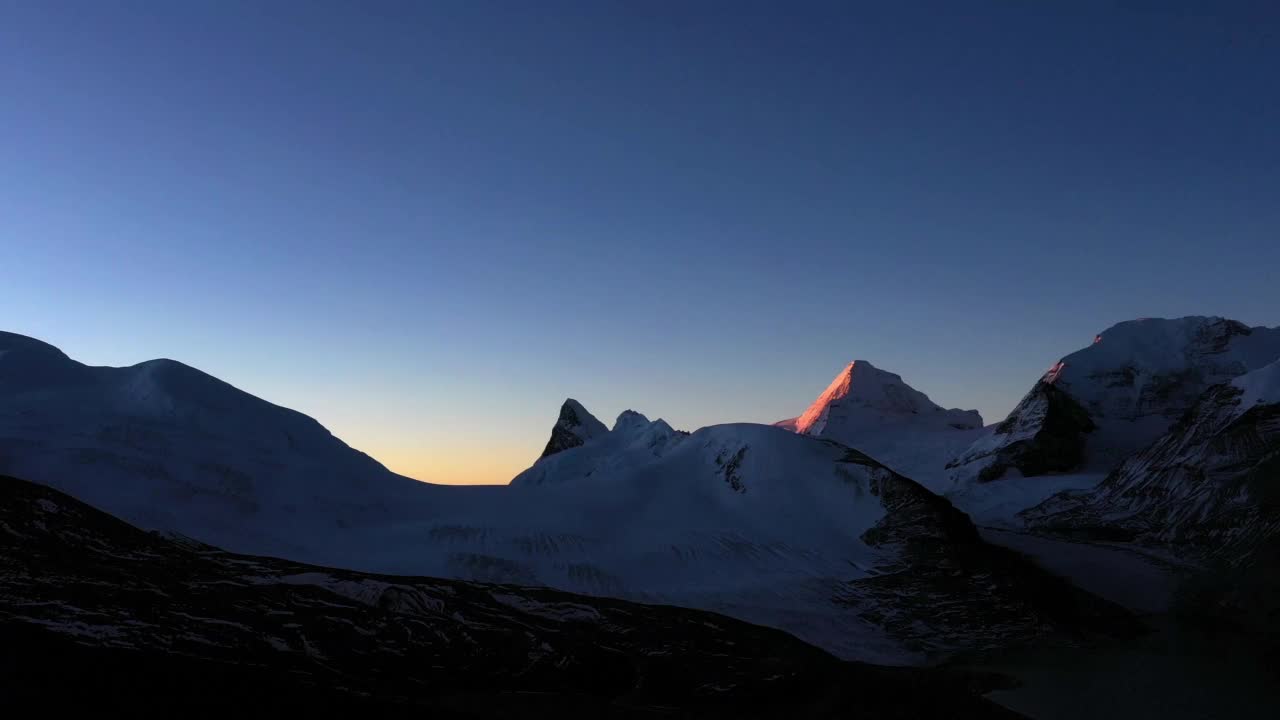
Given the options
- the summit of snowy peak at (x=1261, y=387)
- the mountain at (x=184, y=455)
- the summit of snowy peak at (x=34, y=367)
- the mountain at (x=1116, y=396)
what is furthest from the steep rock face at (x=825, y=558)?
the mountain at (x=1116, y=396)

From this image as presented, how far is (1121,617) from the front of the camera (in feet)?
179

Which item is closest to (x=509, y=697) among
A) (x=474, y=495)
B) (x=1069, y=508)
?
(x=474, y=495)

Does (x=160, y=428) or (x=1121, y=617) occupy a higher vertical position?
(x=160, y=428)

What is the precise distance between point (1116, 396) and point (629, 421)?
96793mm

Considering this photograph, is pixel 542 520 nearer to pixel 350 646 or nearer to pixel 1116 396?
pixel 350 646

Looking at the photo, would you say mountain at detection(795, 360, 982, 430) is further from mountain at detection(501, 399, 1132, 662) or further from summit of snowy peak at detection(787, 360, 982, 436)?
mountain at detection(501, 399, 1132, 662)

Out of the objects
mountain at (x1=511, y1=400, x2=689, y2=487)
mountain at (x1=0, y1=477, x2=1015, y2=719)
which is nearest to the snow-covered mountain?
mountain at (x1=0, y1=477, x2=1015, y2=719)

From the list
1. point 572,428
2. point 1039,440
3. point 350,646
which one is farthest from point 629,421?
point 350,646

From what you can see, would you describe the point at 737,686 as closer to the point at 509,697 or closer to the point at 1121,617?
the point at 509,697

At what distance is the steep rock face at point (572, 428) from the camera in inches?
7318

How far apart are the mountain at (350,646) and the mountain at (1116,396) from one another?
325 ft

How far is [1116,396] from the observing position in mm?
142250

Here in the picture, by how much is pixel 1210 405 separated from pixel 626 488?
63.0 metres

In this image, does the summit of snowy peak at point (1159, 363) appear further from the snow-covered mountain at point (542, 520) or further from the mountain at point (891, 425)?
the snow-covered mountain at point (542, 520)
